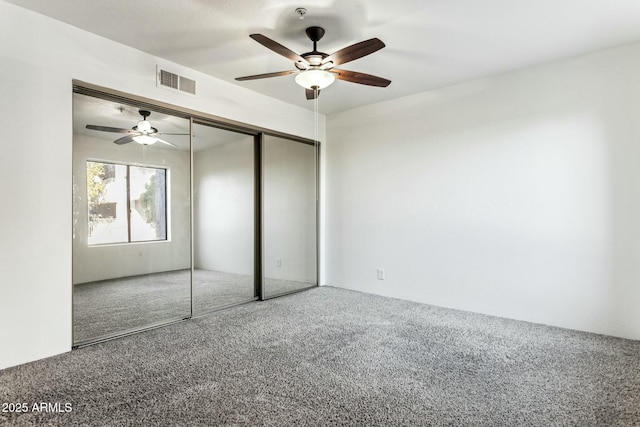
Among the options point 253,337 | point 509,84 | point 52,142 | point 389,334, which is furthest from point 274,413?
point 509,84

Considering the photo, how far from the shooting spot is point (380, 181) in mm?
4625

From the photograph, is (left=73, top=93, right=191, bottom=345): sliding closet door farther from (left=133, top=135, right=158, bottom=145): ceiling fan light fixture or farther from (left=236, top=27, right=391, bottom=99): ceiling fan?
(left=236, top=27, right=391, bottom=99): ceiling fan

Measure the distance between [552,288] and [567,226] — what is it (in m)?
0.62

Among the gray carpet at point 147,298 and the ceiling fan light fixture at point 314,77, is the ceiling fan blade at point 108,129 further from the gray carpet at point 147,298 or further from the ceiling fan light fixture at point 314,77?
the ceiling fan light fixture at point 314,77

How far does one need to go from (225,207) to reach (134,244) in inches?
42.2

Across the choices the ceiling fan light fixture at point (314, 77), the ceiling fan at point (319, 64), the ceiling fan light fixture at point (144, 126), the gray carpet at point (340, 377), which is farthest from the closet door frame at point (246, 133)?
the ceiling fan light fixture at point (314, 77)

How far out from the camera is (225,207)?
160 inches

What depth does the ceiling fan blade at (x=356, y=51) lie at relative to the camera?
7.64 ft

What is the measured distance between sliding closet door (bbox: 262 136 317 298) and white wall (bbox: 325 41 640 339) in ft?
1.82

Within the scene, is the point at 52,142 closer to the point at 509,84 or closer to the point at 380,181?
the point at 380,181

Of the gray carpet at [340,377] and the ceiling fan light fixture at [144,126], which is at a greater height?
the ceiling fan light fixture at [144,126]

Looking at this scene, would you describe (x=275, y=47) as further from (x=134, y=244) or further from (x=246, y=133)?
(x=134, y=244)

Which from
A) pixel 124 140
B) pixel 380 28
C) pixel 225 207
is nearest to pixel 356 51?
pixel 380 28

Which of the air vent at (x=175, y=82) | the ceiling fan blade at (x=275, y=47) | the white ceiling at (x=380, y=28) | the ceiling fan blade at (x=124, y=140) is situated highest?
the white ceiling at (x=380, y=28)
